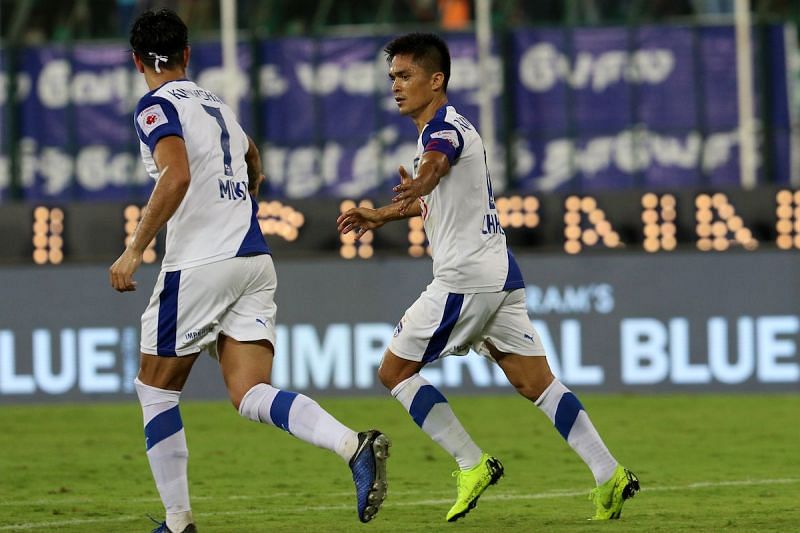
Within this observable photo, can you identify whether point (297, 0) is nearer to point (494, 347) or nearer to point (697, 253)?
point (697, 253)

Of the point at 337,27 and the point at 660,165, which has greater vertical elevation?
the point at 337,27

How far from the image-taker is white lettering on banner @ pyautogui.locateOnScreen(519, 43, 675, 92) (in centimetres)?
1877

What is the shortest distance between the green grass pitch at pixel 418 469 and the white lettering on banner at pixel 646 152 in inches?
185

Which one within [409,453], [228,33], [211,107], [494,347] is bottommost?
[409,453]

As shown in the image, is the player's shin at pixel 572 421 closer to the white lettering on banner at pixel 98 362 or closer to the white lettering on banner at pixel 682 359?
the white lettering on banner at pixel 682 359

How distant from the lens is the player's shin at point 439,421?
7.77 m

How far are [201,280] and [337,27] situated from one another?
13.1 metres

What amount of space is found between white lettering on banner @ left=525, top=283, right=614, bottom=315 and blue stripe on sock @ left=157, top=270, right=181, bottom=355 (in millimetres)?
7645

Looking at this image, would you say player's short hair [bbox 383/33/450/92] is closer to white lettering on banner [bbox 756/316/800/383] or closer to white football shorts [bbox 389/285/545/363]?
white football shorts [bbox 389/285/545/363]

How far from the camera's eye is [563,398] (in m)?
7.77

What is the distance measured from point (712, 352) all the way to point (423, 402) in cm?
691

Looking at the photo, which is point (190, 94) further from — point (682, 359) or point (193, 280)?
point (682, 359)

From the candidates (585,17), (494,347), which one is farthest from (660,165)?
(494,347)

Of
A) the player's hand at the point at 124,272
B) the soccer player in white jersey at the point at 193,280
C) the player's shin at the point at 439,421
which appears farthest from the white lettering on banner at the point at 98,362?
the player's hand at the point at 124,272
